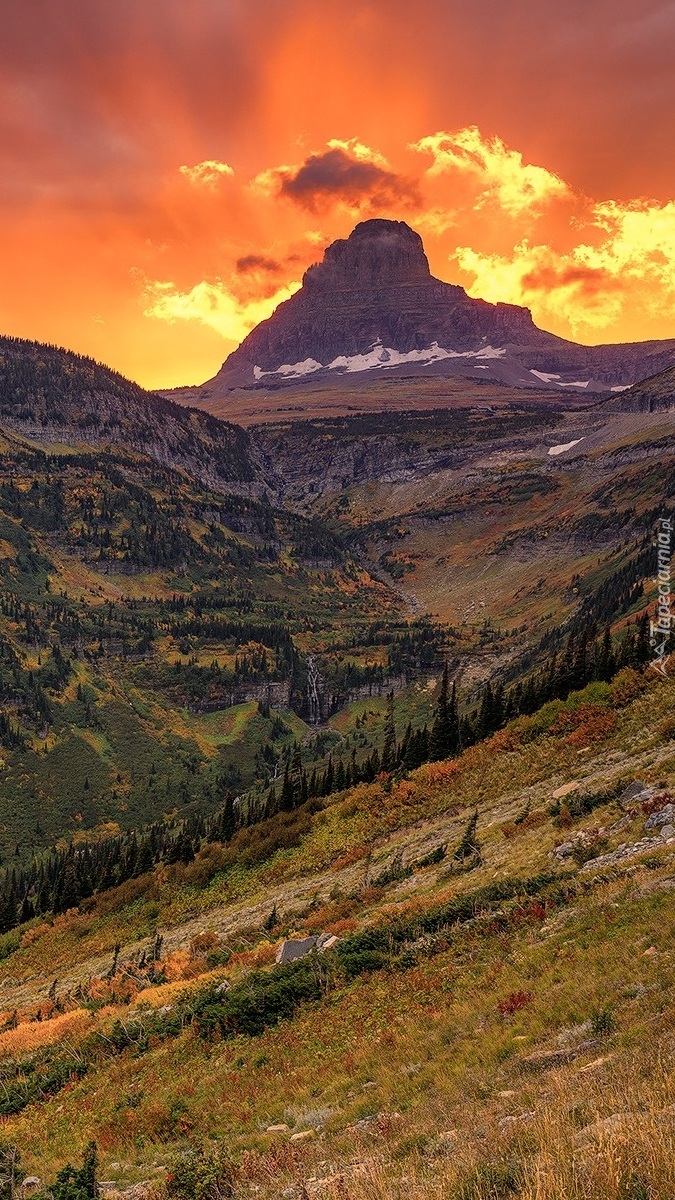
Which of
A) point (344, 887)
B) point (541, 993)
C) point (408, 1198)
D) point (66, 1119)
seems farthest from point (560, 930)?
point (344, 887)

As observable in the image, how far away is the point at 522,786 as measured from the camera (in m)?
39.9

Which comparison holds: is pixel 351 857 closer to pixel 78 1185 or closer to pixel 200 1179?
pixel 78 1185

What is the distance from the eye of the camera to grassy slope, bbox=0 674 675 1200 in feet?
27.2

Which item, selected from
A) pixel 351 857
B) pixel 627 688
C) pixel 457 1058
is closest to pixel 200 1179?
pixel 457 1058

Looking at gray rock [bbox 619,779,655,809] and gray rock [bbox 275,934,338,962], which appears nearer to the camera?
gray rock [bbox 275,934,338,962]

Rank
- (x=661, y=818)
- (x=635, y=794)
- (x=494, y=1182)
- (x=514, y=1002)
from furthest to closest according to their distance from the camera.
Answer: (x=635, y=794), (x=661, y=818), (x=514, y=1002), (x=494, y=1182)

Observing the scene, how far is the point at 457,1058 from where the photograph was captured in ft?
46.4

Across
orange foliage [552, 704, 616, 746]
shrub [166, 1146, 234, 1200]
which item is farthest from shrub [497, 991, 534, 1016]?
orange foliage [552, 704, 616, 746]

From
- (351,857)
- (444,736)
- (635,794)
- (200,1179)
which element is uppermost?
(635,794)

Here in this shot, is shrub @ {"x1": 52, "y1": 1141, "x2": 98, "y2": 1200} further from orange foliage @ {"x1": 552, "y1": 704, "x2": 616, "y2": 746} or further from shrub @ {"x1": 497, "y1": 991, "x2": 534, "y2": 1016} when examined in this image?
orange foliage @ {"x1": 552, "y1": 704, "x2": 616, "y2": 746}

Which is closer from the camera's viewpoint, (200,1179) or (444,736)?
(200,1179)

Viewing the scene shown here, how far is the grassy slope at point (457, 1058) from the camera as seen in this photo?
327 inches

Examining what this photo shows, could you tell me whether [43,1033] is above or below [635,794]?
below

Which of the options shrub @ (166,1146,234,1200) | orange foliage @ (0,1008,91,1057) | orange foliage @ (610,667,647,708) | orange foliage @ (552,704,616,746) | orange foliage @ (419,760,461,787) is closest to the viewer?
shrub @ (166,1146,234,1200)
